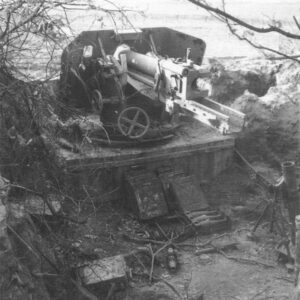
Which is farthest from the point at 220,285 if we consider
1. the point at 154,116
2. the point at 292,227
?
the point at 154,116

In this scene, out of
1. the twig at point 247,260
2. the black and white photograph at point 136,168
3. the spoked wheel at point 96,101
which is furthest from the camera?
the spoked wheel at point 96,101

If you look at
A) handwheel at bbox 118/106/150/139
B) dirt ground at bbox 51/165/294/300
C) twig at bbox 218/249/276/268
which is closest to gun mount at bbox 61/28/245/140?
handwheel at bbox 118/106/150/139

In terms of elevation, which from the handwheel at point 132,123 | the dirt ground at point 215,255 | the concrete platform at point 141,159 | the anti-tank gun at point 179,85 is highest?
the anti-tank gun at point 179,85

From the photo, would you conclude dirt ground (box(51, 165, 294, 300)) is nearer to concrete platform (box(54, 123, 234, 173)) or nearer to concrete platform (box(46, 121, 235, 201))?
concrete platform (box(46, 121, 235, 201))

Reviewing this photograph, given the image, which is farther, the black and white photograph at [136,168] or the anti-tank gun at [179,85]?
the anti-tank gun at [179,85]

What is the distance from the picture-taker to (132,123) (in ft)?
22.6

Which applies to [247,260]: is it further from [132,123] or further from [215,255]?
[132,123]

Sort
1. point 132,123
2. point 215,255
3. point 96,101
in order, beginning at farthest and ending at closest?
1. point 96,101
2. point 132,123
3. point 215,255

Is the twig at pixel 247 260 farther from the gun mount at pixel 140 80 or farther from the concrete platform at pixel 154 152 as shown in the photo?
the concrete platform at pixel 154 152

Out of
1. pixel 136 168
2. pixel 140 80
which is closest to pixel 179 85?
pixel 140 80

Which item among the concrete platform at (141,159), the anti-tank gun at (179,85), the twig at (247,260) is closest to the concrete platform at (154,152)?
the concrete platform at (141,159)

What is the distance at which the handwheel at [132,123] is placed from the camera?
6.85 metres

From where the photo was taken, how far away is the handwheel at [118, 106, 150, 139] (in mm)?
6849

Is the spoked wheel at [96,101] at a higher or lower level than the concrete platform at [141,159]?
higher
